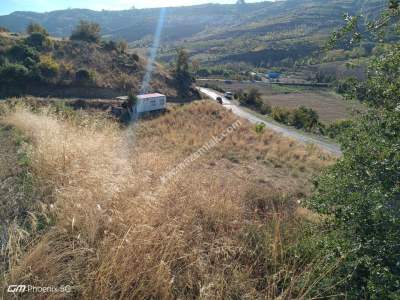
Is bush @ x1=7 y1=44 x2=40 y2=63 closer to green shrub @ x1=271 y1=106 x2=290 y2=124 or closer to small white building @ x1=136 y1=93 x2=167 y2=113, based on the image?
small white building @ x1=136 y1=93 x2=167 y2=113

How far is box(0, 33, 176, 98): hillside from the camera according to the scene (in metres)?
28.1

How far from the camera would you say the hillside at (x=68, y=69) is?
28062mm

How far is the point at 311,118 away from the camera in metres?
33.0

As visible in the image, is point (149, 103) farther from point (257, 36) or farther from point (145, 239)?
point (257, 36)

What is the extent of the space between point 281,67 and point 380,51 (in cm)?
9506

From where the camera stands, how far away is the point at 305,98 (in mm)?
58156

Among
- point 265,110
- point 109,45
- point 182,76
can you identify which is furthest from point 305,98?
point 109,45

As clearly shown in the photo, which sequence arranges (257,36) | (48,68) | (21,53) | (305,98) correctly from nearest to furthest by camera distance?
(48,68), (21,53), (305,98), (257,36)

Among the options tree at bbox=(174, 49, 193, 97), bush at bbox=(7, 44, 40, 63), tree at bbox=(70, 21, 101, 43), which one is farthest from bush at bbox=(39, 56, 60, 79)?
tree at bbox=(174, 49, 193, 97)

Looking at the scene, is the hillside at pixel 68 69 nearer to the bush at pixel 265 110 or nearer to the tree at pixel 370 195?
the bush at pixel 265 110

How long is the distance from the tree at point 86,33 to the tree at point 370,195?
42.6 m

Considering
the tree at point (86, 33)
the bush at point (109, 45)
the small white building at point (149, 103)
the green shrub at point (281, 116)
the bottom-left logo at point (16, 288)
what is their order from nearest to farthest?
the bottom-left logo at point (16, 288)
the small white building at point (149, 103)
the green shrub at point (281, 116)
the tree at point (86, 33)
the bush at point (109, 45)

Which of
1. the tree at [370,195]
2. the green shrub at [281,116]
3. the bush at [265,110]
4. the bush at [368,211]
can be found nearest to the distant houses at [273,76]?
the bush at [265,110]

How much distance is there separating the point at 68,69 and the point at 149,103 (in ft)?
36.0
